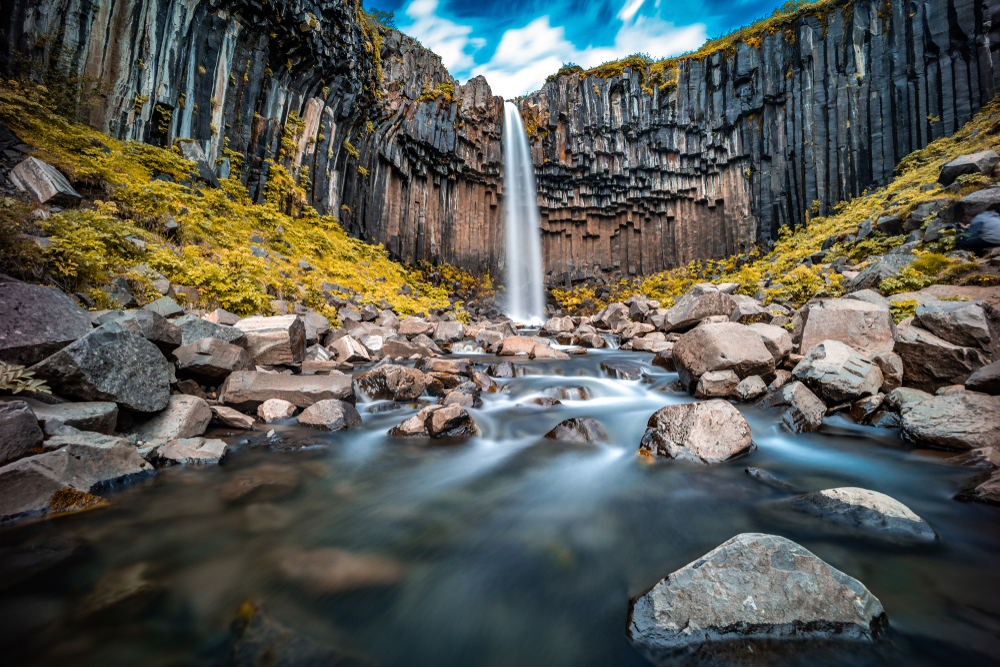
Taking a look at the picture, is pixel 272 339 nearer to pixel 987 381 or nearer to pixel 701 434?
pixel 701 434

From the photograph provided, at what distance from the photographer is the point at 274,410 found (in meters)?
4.91

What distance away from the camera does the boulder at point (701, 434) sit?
3.83 metres

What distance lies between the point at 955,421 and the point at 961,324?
155 centimetres

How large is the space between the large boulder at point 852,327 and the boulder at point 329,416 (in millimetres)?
6914

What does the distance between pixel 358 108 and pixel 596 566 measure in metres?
22.4

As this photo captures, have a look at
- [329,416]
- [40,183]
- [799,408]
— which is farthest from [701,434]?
[40,183]

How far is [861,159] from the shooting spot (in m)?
18.9

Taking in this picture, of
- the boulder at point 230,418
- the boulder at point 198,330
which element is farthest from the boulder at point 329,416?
the boulder at point 198,330

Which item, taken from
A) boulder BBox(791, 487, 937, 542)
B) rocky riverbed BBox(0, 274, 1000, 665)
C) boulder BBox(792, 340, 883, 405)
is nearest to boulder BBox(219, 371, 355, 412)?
rocky riverbed BBox(0, 274, 1000, 665)

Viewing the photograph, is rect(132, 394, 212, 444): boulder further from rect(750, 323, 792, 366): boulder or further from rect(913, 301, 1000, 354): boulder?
rect(913, 301, 1000, 354): boulder

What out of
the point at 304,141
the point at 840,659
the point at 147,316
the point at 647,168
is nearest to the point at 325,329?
the point at 147,316

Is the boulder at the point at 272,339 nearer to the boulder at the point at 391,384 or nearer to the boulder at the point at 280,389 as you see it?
the boulder at the point at 280,389

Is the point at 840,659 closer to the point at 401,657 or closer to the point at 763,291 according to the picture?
the point at 401,657

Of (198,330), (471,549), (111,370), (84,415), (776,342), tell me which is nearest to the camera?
(471,549)
